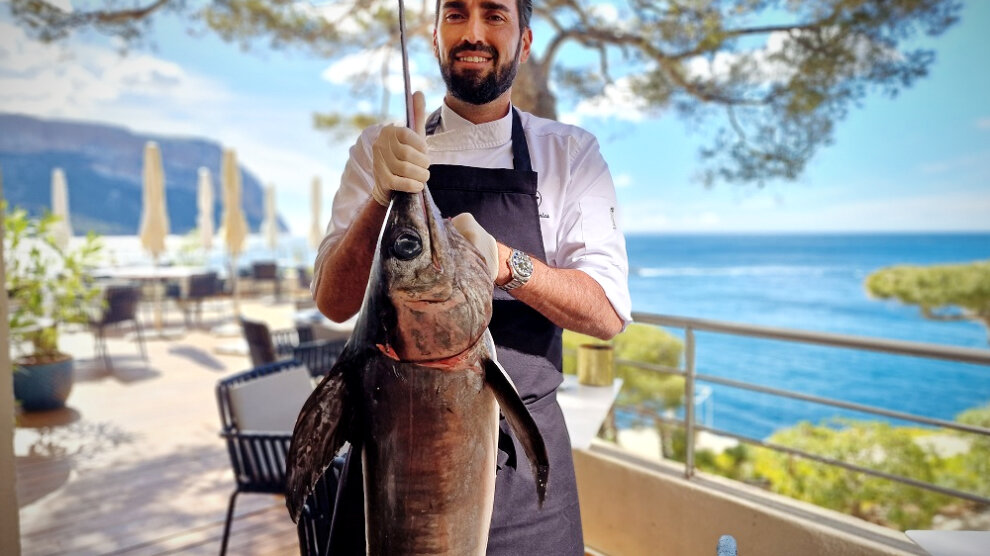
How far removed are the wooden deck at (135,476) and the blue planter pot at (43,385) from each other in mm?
101

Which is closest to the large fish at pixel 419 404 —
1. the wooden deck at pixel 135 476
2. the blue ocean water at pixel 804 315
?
the wooden deck at pixel 135 476

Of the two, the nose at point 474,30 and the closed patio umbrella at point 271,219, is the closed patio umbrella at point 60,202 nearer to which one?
the closed patio umbrella at point 271,219

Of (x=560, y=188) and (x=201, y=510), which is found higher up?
(x=560, y=188)

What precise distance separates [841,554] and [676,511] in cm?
68

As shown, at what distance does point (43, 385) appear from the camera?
5.21m

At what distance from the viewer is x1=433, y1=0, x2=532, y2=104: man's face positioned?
987 mm

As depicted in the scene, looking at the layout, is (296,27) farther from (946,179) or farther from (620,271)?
(946,179)

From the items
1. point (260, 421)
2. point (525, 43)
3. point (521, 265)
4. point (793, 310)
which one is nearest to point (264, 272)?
point (260, 421)

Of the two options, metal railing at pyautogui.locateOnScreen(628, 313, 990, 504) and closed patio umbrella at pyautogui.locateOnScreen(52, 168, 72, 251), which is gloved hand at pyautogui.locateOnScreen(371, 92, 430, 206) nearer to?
metal railing at pyautogui.locateOnScreen(628, 313, 990, 504)

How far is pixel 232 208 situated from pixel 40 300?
439 cm

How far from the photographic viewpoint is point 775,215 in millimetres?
57625

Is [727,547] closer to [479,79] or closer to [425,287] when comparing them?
[425,287]

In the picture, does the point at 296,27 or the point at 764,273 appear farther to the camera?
the point at 764,273

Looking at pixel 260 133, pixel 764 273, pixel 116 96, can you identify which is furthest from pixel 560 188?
pixel 260 133
